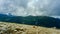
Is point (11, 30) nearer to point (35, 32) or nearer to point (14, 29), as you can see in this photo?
point (14, 29)

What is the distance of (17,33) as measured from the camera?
21.1 meters

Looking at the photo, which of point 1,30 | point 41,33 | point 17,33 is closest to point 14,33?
point 17,33

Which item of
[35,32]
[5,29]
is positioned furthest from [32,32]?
[5,29]

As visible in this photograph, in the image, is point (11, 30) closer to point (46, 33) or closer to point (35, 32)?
point (35, 32)

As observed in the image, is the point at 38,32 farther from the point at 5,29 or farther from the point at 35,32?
the point at 5,29

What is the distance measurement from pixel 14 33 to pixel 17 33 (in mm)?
365

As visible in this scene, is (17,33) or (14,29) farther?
(14,29)

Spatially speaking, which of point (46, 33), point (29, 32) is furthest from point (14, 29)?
point (46, 33)

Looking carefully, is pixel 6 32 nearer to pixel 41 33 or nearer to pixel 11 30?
pixel 11 30

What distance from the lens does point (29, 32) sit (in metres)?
21.7

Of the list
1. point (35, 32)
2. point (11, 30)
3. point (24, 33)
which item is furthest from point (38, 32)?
point (11, 30)

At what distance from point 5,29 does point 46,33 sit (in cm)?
525

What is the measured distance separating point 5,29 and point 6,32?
655 mm

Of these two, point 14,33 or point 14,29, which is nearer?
point 14,33
